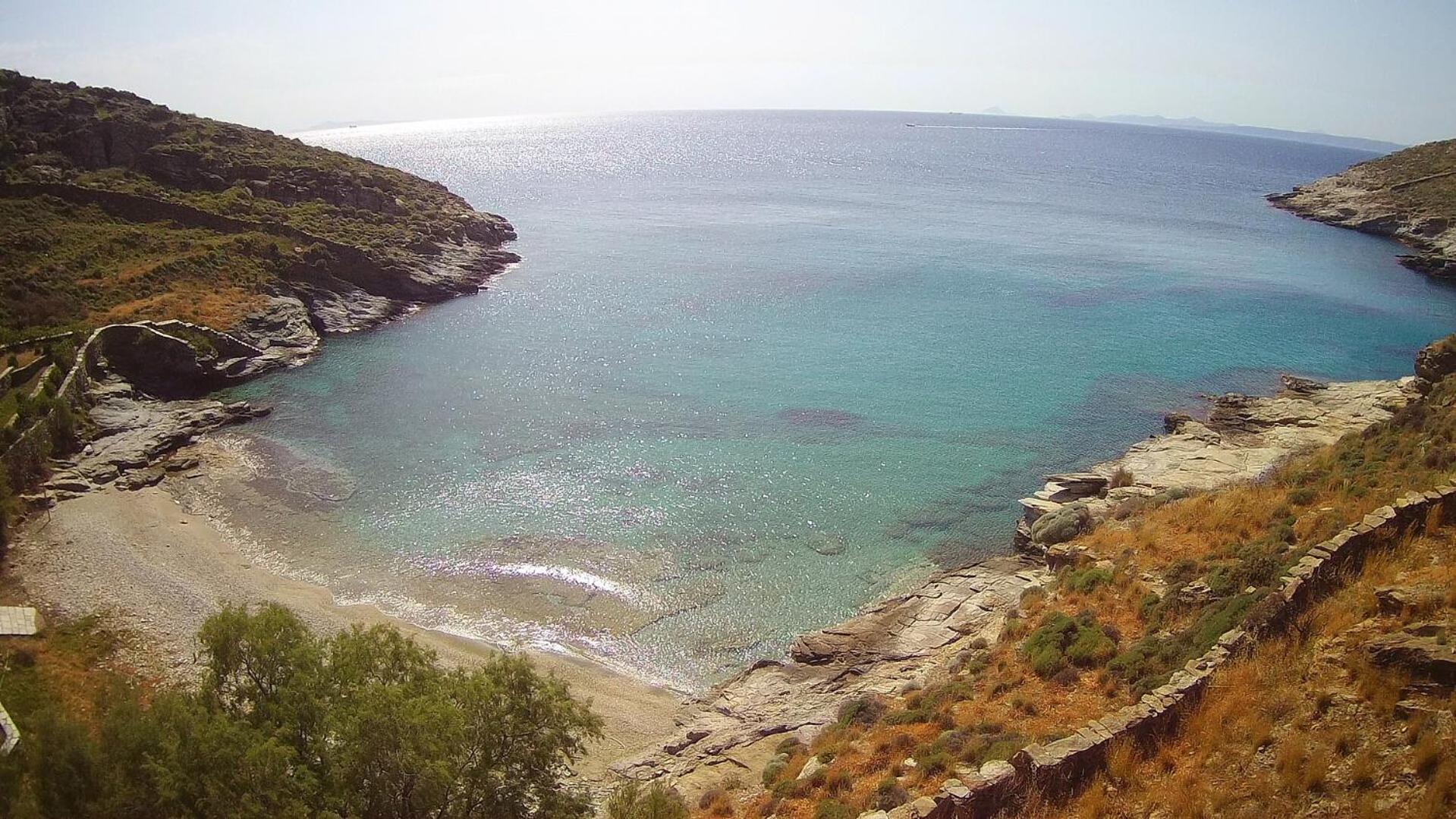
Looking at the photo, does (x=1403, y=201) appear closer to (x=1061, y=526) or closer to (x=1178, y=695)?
(x=1061, y=526)

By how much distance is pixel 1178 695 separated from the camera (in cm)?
1355

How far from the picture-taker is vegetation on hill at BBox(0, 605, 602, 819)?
13.9 meters

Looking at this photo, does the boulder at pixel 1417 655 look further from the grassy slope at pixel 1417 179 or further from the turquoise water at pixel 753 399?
the grassy slope at pixel 1417 179

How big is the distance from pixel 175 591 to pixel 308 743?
17887 millimetres

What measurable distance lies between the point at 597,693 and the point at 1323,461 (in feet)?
84.4

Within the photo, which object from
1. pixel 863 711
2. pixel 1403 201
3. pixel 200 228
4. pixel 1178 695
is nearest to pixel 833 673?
pixel 863 711

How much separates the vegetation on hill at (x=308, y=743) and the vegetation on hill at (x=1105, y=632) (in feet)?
16.9

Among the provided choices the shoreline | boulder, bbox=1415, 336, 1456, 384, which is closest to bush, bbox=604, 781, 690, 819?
the shoreline

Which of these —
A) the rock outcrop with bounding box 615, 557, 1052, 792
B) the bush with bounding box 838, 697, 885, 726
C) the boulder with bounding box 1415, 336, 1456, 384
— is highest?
the boulder with bounding box 1415, 336, 1456, 384

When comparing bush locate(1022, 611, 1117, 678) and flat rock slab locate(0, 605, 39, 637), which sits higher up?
bush locate(1022, 611, 1117, 678)

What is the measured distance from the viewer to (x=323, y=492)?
36.7 m

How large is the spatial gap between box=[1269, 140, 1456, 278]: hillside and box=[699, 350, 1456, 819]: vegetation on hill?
89.2m

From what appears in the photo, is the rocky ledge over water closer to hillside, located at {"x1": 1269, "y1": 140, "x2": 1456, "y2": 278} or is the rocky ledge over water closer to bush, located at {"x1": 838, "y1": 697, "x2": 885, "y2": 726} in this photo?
bush, located at {"x1": 838, "y1": 697, "x2": 885, "y2": 726}

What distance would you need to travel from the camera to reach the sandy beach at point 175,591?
24.4 metres
